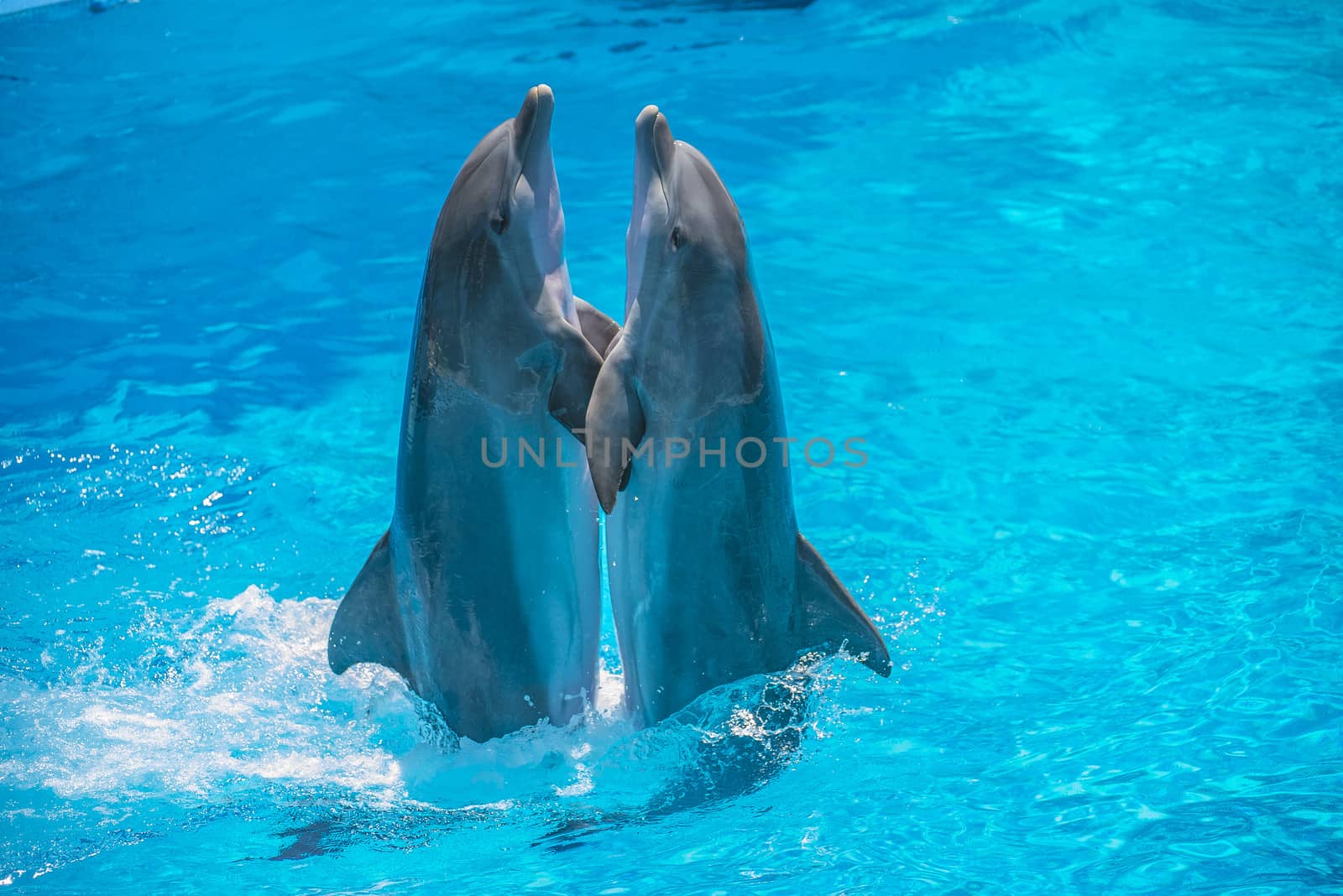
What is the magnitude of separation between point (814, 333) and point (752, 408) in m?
4.83

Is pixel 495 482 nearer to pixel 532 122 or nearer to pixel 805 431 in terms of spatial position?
pixel 532 122

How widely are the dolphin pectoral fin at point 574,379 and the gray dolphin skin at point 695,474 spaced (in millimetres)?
89

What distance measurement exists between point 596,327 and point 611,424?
27.2 inches

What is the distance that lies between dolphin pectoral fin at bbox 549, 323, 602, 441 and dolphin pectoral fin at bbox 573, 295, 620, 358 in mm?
372

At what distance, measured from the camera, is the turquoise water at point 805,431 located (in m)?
4.86

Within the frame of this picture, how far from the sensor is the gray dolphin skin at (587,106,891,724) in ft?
14.2

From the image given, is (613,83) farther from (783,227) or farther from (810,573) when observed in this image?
(810,573)

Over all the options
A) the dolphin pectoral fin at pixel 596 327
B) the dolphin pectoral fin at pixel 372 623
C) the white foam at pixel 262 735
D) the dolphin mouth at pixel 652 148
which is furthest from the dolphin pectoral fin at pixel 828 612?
the dolphin pectoral fin at pixel 372 623

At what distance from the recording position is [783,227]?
10.9m

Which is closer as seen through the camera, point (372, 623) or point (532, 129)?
point (532, 129)

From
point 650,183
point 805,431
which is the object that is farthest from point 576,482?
point 805,431

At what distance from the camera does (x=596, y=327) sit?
16.0ft

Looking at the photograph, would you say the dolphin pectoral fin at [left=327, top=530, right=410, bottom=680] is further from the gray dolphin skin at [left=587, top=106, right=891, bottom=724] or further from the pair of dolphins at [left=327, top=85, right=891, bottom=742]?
the gray dolphin skin at [left=587, top=106, right=891, bottom=724]

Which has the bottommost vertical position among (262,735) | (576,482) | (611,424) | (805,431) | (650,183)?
(262,735)
